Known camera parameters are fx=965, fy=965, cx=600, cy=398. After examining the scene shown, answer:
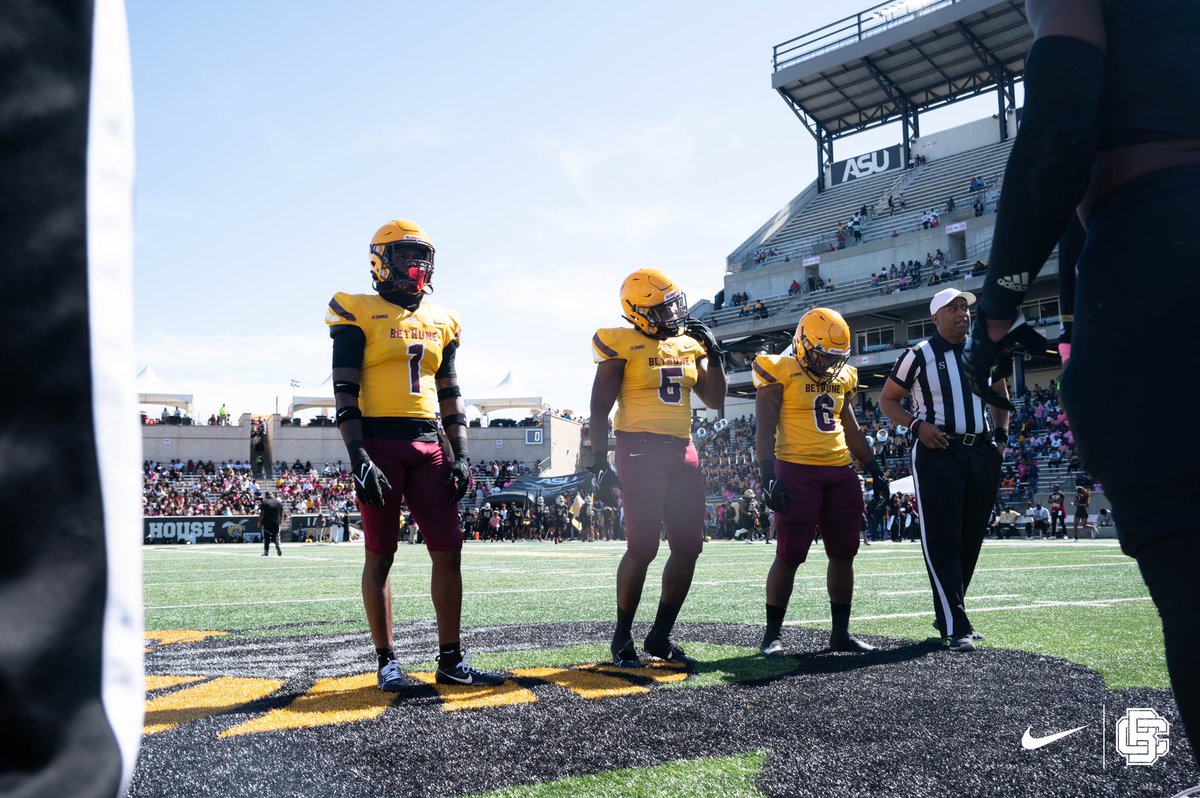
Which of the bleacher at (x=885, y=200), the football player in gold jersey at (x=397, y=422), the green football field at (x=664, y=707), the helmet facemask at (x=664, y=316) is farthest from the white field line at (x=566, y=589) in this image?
the bleacher at (x=885, y=200)

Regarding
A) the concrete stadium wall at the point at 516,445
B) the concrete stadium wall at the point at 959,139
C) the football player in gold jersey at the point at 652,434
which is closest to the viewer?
the football player in gold jersey at the point at 652,434

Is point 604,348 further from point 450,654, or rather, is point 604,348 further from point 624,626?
point 450,654

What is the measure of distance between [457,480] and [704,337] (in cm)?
173

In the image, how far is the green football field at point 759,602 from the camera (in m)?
5.29

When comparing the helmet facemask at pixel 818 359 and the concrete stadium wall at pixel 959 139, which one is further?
the concrete stadium wall at pixel 959 139

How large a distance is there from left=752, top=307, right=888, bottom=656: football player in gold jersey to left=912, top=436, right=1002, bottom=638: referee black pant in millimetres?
404

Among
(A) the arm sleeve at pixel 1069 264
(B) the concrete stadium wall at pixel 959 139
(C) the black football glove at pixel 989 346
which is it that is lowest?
(C) the black football glove at pixel 989 346

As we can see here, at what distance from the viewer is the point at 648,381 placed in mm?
5242

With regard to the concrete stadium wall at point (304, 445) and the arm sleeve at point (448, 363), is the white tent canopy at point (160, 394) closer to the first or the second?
the concrete stadium wall at point (304, 445)

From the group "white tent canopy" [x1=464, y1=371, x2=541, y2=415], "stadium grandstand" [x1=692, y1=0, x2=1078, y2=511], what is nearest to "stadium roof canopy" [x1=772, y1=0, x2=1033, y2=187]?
"stadium grandstand" [x1=692, y1=0, x2=1078, y2=511]

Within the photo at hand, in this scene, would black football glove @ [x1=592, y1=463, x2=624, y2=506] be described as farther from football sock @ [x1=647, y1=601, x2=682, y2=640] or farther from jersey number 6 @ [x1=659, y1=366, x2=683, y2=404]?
football sock @ [x1=647, y1=601, x2=682, y2=640]

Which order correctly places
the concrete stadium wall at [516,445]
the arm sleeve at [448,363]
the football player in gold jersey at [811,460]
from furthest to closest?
the concrete stadium wall at [516,445] < the football player in gold jersey at [811,460] < the arm sleeve at [448,363]

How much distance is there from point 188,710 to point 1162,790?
3304mm

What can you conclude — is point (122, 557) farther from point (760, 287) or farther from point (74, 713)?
point (760, 287)
